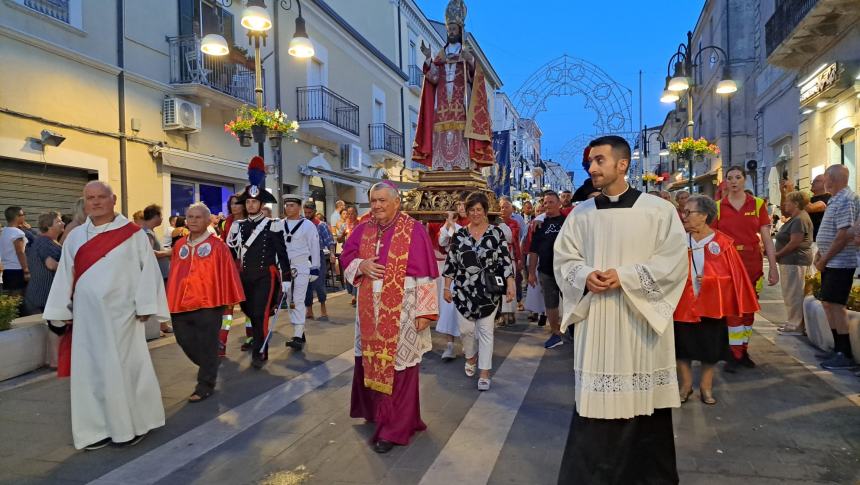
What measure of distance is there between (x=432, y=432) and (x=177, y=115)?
458 inches

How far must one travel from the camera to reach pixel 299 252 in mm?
7891

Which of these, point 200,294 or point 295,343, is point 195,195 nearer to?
point 295,343

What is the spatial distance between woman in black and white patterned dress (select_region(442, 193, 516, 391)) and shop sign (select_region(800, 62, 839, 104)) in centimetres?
1159

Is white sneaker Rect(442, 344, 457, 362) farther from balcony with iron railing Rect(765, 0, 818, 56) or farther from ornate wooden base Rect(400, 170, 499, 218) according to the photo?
balcony with iron railing Rect(765, 0, 818, 56)

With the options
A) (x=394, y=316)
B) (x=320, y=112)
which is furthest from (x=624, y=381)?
(x=320, y=112)

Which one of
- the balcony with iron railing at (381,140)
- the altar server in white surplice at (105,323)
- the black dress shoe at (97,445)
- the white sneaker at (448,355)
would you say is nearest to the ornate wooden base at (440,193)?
the white sneaker at (448,355)

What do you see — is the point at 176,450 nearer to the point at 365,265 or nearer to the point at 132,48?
the point at 365,265

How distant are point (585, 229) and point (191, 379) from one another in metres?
4.59

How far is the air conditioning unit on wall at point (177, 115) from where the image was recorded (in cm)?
1327

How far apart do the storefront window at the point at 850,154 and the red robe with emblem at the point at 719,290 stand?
10722mm

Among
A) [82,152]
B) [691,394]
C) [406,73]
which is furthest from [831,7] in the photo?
[406,73]

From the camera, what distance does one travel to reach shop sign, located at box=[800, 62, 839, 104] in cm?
1294

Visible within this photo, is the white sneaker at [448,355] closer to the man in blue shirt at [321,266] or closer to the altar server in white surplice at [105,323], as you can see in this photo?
the altar server in white surplice at [105,323]

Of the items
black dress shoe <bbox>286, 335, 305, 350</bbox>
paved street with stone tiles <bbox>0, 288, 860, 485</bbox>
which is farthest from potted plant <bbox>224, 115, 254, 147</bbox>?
paved street with stone tiles <bbox>0, 288, 860, 485</bbox>
